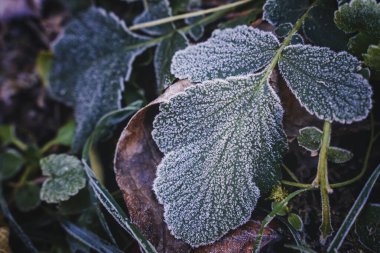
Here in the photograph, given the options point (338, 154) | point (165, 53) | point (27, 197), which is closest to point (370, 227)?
point (338, 154)

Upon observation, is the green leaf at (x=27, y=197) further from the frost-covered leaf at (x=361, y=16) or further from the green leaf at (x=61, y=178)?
the frost-covered leaf at (x=361, y=16)

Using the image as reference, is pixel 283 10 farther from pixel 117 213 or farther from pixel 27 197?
pixel 27 197

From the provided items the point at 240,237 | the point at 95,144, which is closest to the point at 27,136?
the point at 95,144

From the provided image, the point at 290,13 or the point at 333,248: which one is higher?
the point at 290,13

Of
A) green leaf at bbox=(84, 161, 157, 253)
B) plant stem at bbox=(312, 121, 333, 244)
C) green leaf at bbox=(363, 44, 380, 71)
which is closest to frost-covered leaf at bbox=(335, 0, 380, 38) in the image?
green leaf at bbox=(363, 44, 380, 71)

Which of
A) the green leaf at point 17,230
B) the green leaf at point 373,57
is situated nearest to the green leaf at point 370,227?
the green leaf at point 373,57

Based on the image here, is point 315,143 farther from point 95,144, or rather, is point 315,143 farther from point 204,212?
point 95,144
